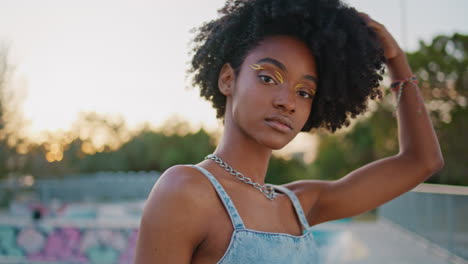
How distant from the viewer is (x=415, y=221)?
8859 millimetres

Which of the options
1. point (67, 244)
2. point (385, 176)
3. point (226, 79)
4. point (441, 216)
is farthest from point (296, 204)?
point (67, 244)

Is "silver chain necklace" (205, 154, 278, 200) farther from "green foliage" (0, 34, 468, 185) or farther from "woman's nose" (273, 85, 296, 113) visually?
"green foliage" (0, 34, 468, 185)

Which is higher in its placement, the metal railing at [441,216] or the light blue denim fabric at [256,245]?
the light blue denim fabric at [256,245]

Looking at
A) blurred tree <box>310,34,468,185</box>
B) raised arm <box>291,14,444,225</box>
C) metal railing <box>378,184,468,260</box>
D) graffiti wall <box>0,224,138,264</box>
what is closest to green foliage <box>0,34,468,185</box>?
blurred tree <box>310,34,468,185</box>

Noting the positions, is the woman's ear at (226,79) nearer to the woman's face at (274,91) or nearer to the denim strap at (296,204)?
the woman's face at (274,91)

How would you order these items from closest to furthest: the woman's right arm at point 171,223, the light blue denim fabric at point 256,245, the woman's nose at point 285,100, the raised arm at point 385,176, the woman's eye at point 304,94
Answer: the woman's right arm at point 171,223, the light blue denim fabric at point 256,245, the woman's nose at point 285,100, the woman's eye at point 304,94, the raised arm at point 385,176

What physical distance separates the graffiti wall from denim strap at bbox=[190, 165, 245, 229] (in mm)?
7619

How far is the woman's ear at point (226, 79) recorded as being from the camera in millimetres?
1586

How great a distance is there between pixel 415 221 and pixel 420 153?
7.73 metres

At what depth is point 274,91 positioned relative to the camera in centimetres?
146

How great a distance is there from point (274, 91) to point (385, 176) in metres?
0.66

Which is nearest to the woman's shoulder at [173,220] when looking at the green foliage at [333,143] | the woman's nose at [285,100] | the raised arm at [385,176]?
the woman's nose at [285,100]

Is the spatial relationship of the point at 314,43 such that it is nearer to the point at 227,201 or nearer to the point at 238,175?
the point at 238,175

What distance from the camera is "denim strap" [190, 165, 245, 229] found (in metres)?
1.33
